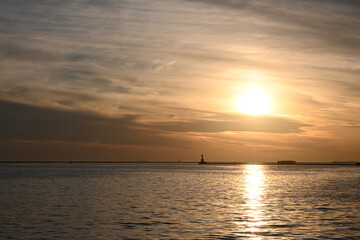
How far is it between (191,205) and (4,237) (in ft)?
91.2

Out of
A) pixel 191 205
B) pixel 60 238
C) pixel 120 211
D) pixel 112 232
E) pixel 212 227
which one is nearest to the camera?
pixel 60 238

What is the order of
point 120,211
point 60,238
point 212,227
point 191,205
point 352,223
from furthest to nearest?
1. point 191,205
2. point 120,211
3. point 352,223
4. point 212,227
5. point 60,238

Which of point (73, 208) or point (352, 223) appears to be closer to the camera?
point (352, 223)

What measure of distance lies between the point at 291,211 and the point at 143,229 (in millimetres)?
22405

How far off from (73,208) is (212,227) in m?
21.9

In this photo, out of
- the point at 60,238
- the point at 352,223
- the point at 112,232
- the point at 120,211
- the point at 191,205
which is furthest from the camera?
the point at 191,205

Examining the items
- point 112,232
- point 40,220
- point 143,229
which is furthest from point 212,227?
point 40,220

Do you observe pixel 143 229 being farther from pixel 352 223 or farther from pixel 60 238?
pixel 352 223

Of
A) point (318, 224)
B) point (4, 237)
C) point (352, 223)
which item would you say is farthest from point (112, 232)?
point (352, 223)

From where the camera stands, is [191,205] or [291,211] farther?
[191,205]

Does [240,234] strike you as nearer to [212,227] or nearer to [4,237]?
[212,227]

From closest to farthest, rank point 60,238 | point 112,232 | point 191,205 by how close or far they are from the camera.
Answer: point 60,238, point 112,232, point 191,205

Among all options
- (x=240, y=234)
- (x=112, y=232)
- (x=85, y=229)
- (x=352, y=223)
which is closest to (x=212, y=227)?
(x=240, y=234)

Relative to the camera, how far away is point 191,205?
57.2 meters
